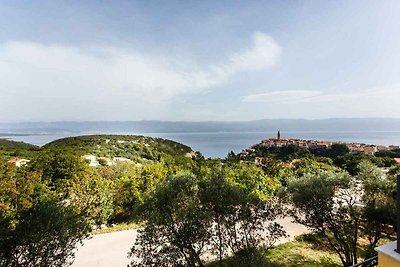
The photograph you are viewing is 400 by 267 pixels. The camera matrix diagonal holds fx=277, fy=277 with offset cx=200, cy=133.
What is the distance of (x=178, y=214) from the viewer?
5.90 meters

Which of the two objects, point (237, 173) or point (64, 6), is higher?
point (64, 6)

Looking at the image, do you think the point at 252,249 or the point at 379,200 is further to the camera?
the point at 379,200

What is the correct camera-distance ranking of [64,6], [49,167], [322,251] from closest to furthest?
[322,251] < [64,6] < [49,167]

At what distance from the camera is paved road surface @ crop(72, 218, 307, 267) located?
867 centimetres

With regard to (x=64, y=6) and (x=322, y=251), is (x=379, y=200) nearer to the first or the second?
(x=322, y=251)

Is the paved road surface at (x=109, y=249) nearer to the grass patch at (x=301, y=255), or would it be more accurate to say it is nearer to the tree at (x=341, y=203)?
the grass patch at (x=301, y=255)

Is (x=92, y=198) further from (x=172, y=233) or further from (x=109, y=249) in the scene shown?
(x=172, y=233)

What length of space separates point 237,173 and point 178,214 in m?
11.3

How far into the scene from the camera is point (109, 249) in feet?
32.1

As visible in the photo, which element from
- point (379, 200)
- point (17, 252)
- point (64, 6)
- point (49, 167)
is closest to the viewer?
point (17, 252)

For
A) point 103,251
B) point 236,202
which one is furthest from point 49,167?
point 236,202

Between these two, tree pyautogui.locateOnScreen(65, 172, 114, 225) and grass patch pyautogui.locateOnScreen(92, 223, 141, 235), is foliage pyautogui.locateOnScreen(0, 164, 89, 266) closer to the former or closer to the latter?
grass patch pyautogui.locateOnScreen(92, 223, 141, 235)

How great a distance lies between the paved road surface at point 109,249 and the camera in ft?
28.5

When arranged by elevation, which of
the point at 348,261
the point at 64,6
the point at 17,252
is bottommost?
the point at 348,261
